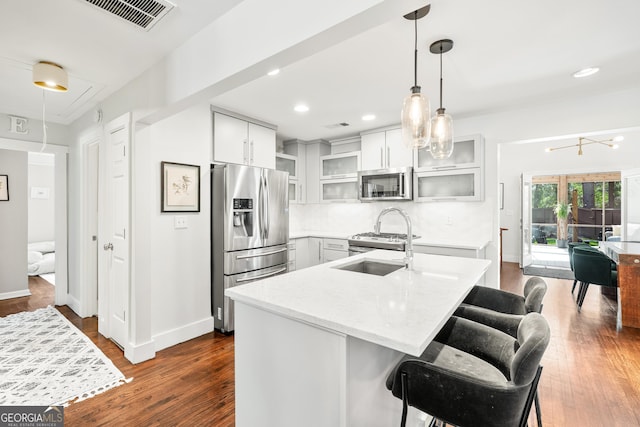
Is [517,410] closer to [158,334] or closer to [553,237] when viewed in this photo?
[158,334]

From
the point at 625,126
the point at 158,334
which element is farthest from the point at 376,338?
the point at 625,126

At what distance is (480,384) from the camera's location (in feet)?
3.38

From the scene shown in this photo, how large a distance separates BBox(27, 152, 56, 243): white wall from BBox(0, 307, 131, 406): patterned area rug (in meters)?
4.14

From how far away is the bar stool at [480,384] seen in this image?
1.00m

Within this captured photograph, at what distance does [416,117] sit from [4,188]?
5833mm

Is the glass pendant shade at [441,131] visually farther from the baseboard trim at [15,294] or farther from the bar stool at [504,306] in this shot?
the baseboard trim at [15,294]

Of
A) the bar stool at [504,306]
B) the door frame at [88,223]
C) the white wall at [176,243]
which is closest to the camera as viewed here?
the bar stool at [504,306]

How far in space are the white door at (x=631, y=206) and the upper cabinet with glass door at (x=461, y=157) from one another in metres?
3.85

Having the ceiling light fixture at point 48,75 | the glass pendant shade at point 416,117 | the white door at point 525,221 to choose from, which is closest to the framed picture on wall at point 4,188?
the ceiling light fixture at point 48,75

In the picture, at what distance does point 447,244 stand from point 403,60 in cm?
205

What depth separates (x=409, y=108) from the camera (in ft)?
5.78

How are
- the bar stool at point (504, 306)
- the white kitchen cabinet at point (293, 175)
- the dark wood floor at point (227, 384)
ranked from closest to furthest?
the bar stool at point (504, 306), the dark wood floor at point (227, 384), the white kitchen cabinet at point (293, 175)

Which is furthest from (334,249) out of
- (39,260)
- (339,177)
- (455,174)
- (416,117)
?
(39,260)

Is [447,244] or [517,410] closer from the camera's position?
[517,410]
